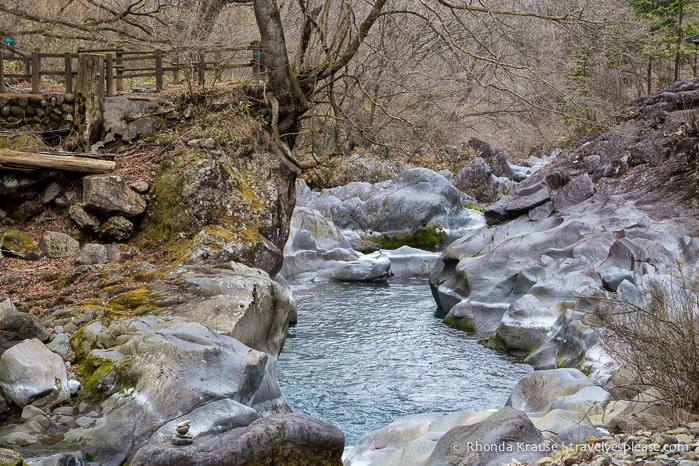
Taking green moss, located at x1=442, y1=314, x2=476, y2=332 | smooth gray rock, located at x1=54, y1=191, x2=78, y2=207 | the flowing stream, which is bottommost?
the flowing stream

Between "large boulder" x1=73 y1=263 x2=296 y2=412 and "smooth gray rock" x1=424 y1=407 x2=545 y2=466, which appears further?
"large boulder" x1=73 y1=263 x2=296 y2=412

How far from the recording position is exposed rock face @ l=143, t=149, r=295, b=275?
1241 cm

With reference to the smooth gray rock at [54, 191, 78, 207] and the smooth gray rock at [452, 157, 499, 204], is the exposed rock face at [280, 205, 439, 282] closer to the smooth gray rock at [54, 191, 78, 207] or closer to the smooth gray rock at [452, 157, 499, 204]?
the smooth gray rock at [54, 191, 78, 207]

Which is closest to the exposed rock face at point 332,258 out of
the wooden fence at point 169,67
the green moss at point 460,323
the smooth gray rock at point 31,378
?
the green moss at point 460,323

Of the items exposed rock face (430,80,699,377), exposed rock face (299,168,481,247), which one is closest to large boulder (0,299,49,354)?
exposed rock face (430,80,699,377)

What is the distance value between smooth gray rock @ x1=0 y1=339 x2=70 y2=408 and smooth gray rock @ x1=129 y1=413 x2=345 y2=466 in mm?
1520

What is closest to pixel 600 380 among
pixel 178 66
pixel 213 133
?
pixel 213 133

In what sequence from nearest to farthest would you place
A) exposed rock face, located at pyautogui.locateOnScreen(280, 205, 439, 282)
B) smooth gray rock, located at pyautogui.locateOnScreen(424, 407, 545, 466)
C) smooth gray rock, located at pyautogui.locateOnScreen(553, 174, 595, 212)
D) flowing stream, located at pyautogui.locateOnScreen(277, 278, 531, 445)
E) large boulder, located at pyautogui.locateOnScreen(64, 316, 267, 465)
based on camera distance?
smooth gray rock, located at pyautogui.locateOnScreen(424, 407, 545, 466), large boulder, located at pyautogui.locateOnScreen(64, 316, 267, 465), flowing stream, located at pyautogui.locateOnScreen(277, 278, 531, 445), smooth gray rock, located at pyautogui.locateOnScreen(553, 174, 595, 212), exposed rock face, located at pyautogui.locateOnScreen(280, 205, 439, 282)

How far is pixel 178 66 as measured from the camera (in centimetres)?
1444

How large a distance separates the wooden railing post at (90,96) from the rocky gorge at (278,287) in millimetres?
1532

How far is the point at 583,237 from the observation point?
15086 millimetres

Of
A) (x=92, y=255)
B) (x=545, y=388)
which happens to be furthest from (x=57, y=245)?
(x=545, y=388)

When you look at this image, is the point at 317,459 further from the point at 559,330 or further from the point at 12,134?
the point at 12,134

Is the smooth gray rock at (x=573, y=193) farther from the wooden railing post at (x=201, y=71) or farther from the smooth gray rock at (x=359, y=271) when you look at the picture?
the wooden railing post at (x=201, y=71)
